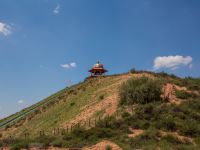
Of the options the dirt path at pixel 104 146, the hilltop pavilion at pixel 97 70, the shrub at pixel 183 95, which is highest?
the hilltop pavilion at pixel 97 70

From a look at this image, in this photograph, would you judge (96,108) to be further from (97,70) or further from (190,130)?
(97,70)

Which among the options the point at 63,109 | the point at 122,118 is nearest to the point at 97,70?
the point at 63,109

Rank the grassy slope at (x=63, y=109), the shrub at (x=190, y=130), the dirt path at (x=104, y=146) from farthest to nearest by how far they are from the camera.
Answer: the grassy slope at (x=63, y=109) < the shrub at (x=190, y=130) < the dirt path at (x=104, y=146)

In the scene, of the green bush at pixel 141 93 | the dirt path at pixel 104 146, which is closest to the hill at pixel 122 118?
the green bush at pixel 141 93

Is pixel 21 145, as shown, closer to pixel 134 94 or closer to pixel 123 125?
pixel 123 125

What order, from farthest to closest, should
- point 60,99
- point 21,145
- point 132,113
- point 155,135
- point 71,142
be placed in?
point 60,99 → point 132,113 → point 155,135 → point 71,142 → point 21,145

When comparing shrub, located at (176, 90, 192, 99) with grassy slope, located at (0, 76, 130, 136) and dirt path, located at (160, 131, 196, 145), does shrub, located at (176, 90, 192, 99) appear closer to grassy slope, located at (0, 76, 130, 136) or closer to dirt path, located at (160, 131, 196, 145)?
grassy slope, located at (0, 76, 130, 136)

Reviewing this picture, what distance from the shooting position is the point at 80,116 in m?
36.2

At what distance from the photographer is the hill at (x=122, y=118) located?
80.9ft

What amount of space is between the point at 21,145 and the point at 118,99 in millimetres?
16161

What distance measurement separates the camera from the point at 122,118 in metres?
30.1

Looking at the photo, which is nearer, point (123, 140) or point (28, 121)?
point (123, 140)

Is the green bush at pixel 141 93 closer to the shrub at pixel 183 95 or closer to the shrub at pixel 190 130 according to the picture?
the shrub at pixel 183 95

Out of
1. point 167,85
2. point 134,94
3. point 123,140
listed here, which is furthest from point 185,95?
point 123,140
